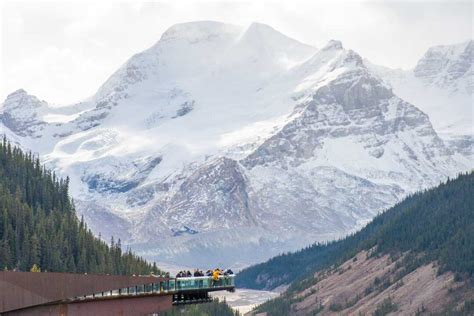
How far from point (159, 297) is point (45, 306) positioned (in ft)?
77.3

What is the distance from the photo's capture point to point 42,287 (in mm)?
99125

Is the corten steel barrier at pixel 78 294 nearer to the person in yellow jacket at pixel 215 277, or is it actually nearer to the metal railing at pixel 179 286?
the metal railing at pixel 179 286

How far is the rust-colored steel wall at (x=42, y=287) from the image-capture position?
318ft

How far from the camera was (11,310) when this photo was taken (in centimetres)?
9906

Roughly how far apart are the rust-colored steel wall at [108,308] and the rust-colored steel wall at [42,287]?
1.96m

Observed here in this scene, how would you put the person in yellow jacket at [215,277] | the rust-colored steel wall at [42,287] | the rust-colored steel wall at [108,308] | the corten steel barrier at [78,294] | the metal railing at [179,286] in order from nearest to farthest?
the rust-colored steel wall at [42,287], the corten steel barrier at [78,294], the rust-colored steel wall at [108,308], the metal railing at [179,286], the person in yellow jacket at [215,277]

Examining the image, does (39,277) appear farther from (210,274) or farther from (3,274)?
(210,274)

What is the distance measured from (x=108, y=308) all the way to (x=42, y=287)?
14.1 m

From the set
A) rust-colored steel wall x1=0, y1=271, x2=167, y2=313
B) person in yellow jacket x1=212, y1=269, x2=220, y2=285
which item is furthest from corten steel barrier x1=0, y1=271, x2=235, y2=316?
person in yellow jacket x1=212, y1=269, x2=220, y2=285

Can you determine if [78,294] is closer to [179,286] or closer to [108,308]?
[108,308]

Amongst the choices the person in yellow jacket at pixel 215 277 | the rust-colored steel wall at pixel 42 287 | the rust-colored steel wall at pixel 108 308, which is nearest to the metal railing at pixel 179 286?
the person in yellow jacket at pixel 215 277

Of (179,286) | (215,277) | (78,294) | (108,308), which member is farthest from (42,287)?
(215,277)

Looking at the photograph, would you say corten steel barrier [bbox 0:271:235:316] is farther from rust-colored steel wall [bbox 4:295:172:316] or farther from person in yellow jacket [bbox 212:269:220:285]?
person in yellow jacket [bbox 212:269:220:285]

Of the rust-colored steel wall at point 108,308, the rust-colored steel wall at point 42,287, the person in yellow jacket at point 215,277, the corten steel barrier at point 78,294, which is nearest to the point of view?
the rust-colored steel wall at point 42,287
